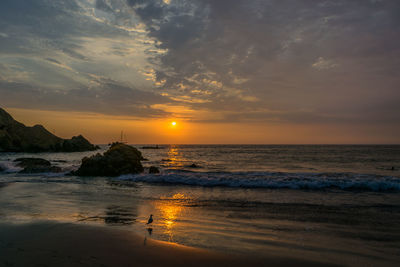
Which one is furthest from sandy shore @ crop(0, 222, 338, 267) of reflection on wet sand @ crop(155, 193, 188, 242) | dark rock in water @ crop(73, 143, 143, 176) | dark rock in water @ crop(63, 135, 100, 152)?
dark rock in water @ crop(63, 135, 100, 152)

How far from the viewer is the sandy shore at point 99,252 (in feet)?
14.7

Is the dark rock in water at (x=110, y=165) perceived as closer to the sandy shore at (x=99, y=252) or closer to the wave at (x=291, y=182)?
the wave at (x=291, y=182)

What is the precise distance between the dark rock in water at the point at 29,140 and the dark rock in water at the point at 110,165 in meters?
62.0

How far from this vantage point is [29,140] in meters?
73.2

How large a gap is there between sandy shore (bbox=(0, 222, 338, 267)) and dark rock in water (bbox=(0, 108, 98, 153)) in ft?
253

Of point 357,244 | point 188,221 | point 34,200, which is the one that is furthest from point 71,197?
point 357,244

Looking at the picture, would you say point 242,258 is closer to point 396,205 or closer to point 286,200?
point 286,200

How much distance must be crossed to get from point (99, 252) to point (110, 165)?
16430mm

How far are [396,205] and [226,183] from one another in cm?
896

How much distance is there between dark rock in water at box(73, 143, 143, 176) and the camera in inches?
794

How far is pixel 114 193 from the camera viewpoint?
41.5ft

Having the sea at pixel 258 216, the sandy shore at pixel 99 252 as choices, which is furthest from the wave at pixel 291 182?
the sandy shore at pixel 99 252

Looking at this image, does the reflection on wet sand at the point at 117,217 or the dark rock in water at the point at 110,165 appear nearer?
the reflection on wet sand at the point at 117,217

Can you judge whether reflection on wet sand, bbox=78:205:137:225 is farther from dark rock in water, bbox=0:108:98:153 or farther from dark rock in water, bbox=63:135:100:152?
dark rock in water, bbox=63:135:100:152
